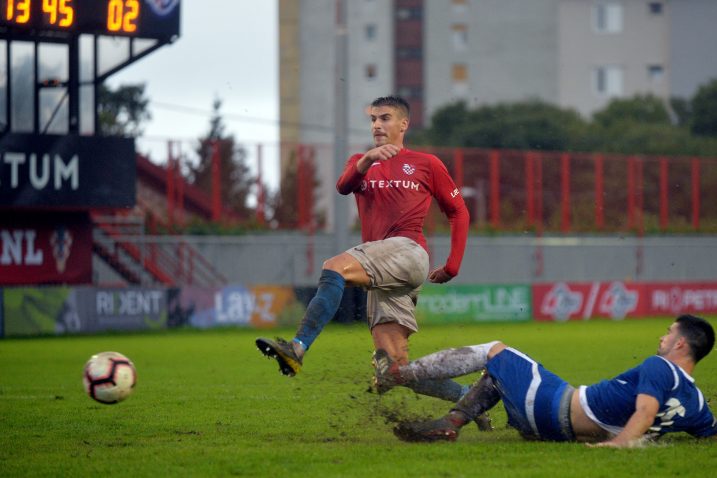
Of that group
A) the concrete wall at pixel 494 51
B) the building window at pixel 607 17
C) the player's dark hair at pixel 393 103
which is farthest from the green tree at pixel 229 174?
the building window at pixel 607 17

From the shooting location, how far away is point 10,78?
24.4 meters

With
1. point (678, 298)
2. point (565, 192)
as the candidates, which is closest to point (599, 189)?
point (565, 192)

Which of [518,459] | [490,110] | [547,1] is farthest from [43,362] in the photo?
[547,1]

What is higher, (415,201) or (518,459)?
(415,201)

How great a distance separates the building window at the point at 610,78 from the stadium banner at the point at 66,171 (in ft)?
169

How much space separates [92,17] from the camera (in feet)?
72.9

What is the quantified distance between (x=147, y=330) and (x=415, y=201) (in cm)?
1767

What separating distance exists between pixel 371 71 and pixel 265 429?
67.1 metres

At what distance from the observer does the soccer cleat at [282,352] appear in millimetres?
7961

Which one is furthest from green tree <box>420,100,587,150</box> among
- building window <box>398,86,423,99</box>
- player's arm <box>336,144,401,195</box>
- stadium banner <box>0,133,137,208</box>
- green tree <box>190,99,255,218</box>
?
player's arm <box>336,144,401,195</box>

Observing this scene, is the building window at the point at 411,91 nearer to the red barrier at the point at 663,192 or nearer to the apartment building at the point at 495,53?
the apartment building at the point at 495,53

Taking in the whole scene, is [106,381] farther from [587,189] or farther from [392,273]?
[587,189]

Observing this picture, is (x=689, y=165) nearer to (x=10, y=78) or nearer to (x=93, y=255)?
(x=93, y=255)

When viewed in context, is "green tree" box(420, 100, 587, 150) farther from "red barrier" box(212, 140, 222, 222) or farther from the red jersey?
the red jersey
